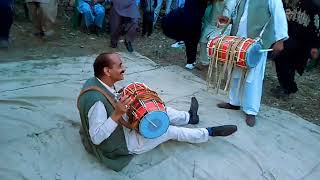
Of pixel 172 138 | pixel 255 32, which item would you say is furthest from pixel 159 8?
pixel 172 138

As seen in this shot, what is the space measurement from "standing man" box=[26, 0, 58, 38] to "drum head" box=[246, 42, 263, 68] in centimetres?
424

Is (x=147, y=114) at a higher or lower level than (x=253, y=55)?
lower

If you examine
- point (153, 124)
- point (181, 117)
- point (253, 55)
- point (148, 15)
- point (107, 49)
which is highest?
point (253, 55)

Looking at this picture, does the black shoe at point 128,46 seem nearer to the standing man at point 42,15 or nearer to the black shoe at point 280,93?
the standing man at point 42,15

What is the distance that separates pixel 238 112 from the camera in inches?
164

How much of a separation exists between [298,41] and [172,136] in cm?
251

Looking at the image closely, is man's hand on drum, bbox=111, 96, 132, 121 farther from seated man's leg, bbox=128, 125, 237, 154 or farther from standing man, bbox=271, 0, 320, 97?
standing man, bbox=271, 0, 320, 97

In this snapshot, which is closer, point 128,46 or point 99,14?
point 128,46

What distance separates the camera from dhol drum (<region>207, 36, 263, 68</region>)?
11.8 feet

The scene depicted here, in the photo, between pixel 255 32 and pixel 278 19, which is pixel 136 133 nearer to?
pixel 255 32

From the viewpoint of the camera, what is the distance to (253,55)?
3.63m

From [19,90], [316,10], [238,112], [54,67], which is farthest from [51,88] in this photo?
[316,10]

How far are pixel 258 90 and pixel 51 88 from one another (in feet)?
7.14

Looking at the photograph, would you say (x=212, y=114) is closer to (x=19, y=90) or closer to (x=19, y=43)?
(x=19, y=90)
